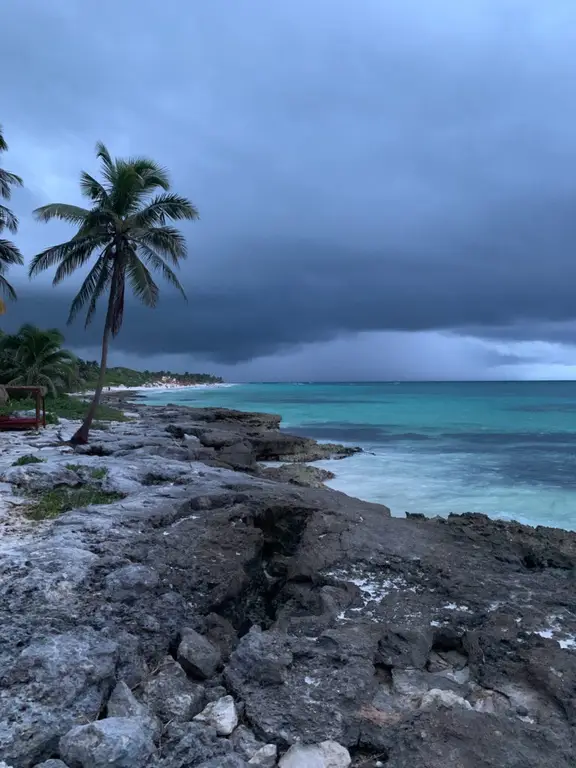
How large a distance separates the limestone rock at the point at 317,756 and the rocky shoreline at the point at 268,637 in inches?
0.5

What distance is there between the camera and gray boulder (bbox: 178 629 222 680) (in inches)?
203

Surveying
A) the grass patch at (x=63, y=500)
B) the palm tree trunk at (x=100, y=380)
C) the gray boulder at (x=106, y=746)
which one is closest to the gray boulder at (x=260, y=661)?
the gray boulder at (x=106, y=746)

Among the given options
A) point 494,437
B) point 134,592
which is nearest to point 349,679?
point 134,592

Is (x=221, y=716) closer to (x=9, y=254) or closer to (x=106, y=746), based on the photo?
(x=106, y=746)

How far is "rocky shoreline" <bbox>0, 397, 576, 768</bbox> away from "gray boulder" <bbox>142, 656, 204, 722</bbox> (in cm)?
2

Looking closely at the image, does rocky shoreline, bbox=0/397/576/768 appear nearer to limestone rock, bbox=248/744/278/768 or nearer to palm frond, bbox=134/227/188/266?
limestone rock, bbox=248/744/278/768

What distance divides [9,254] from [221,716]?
2490 centimetres

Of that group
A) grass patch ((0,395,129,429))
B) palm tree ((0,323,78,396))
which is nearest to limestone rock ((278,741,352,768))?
grass patch ((0,395,129,429))

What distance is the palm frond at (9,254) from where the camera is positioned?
79.2ft

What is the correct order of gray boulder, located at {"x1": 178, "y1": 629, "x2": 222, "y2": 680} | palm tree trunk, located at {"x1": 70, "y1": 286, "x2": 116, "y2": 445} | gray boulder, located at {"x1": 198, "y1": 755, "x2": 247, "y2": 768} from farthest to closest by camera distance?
palm tree trunk, located at {"x1": 70, "y1": 286, "x2": 116, "y2": 445} → gray boulder, located at {"x1": 178, "y1": 629, "x2": 222, "y2": 680} → gray boulder, located at {"x1": 198, "y1": 755, "x2": 247, "y2": 768}

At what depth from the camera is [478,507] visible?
17219mm

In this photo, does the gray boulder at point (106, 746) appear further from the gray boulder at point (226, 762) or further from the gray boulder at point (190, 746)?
the gray boulder at point (226, 762)

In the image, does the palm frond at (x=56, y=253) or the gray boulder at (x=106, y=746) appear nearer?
the gray boulder at (x=106, y=746)

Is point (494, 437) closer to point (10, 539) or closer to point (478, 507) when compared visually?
point (478, 507)
